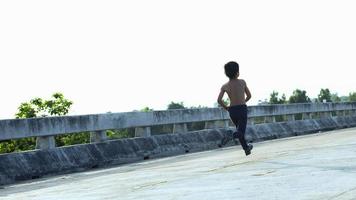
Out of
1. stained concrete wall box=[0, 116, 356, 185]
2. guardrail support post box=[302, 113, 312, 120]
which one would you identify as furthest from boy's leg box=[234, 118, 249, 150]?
guardrail support post box=[302, 113, 312, 120]

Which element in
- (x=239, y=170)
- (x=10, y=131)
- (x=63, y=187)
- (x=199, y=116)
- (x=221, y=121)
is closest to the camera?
(x=239, y=170)

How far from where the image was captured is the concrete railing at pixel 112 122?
13781 mm

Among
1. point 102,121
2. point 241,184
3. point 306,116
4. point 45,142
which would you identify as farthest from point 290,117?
point 241,184

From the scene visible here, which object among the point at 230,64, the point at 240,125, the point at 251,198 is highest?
the point at 230,64

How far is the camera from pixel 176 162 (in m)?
13.5

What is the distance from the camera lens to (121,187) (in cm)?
872

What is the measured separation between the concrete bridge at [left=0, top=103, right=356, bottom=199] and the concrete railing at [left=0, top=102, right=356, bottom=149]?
2 cm

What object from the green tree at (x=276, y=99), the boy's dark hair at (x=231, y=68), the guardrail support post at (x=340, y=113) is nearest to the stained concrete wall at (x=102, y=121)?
the boy's dark hair at (x=231, y=68)

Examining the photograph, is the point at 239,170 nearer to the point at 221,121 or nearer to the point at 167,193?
the point at 167,193

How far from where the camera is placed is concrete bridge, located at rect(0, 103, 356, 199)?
717cm

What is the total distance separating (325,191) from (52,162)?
8647 millimetres

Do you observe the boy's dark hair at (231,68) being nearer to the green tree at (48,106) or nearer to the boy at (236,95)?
the boy at (236,95)

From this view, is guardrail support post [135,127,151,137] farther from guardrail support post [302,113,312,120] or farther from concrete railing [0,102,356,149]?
guardrail support post [302,113,312,120]

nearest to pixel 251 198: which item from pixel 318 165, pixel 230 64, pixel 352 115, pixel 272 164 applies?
pixel 318 165
